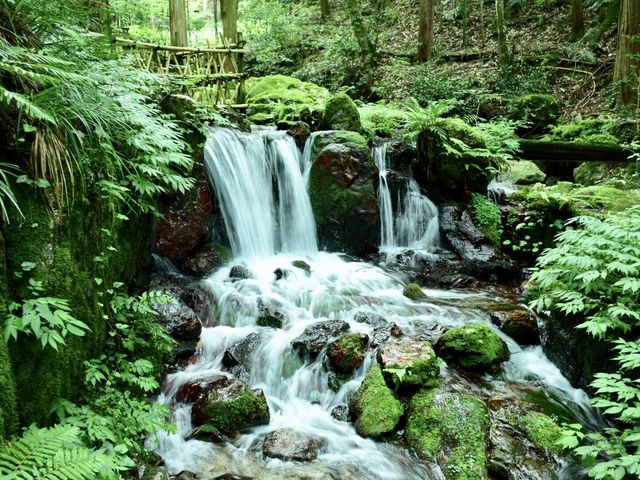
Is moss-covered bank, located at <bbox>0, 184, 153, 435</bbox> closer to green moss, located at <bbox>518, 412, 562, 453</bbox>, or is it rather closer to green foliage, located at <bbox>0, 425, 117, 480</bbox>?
green foliage, located at <bbox>0, 425, 117, 480</bbox>

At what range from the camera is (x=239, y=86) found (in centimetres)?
1244

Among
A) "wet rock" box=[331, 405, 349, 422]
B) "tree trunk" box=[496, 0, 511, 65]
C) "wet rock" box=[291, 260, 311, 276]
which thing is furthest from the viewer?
"tree trunk" box=[496, 0, 511, 65]

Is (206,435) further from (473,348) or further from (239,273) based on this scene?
(239,273)

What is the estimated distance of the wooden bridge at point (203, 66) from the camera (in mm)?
10500

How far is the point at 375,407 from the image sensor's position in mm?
4805

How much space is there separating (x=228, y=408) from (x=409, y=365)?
2.03 m

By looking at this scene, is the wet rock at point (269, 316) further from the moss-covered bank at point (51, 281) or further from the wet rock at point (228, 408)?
the moss-covered bank at point (51, 281)

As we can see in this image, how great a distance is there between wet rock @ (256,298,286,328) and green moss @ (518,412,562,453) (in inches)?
132

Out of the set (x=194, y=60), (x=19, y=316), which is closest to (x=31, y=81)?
(x=19, y=316)

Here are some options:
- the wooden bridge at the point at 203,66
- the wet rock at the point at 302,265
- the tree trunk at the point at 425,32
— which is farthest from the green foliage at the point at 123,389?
the tree trunk at the point at 425,32

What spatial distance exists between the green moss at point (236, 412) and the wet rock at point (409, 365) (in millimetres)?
1455

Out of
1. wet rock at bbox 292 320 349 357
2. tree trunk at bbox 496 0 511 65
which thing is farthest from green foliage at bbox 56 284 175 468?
tree trunk at bbox 496 0 511 65

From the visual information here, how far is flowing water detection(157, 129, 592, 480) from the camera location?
4363 mm

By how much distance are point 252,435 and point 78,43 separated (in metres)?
4.02
